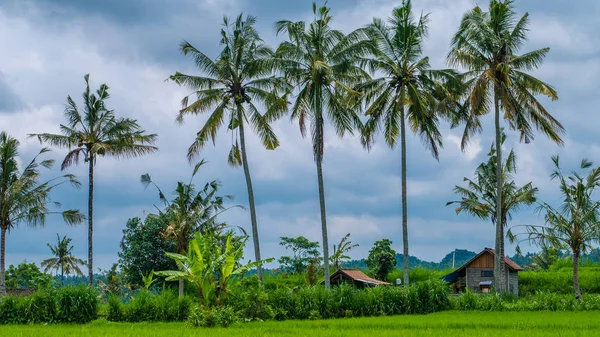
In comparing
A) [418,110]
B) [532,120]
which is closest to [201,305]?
[418,110]

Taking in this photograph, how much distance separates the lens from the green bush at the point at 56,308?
2198 centimetres

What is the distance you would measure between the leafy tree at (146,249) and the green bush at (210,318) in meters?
17.3

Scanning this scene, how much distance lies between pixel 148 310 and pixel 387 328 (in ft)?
27.5

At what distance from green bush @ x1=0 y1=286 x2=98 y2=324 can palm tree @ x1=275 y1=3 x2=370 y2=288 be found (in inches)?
380

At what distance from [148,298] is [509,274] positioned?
85.0 feet

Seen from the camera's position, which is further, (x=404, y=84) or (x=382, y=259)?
(x=382, y=259)

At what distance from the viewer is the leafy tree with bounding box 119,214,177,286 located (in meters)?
37.7

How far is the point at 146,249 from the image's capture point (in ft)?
124

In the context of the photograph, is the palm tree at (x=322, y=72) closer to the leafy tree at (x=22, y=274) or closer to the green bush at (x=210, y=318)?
the green bush at (x=210, y=318)

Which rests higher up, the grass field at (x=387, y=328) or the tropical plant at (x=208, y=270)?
the tropical plant at (x=208, y=270)

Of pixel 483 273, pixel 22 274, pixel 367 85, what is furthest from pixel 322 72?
pixel 22 274

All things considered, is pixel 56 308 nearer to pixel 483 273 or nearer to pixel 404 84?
pixel 404 84

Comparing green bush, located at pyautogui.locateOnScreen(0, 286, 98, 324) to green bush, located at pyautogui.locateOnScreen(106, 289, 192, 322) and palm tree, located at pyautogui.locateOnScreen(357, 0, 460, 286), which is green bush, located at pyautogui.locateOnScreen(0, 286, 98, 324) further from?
palm tree, located at pyautogui.locateOnScreen(357, 0, 460, 286)

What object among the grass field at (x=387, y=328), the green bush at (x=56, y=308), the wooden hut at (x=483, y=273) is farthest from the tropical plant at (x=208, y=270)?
the wooden hut at (x=483, y=273)
